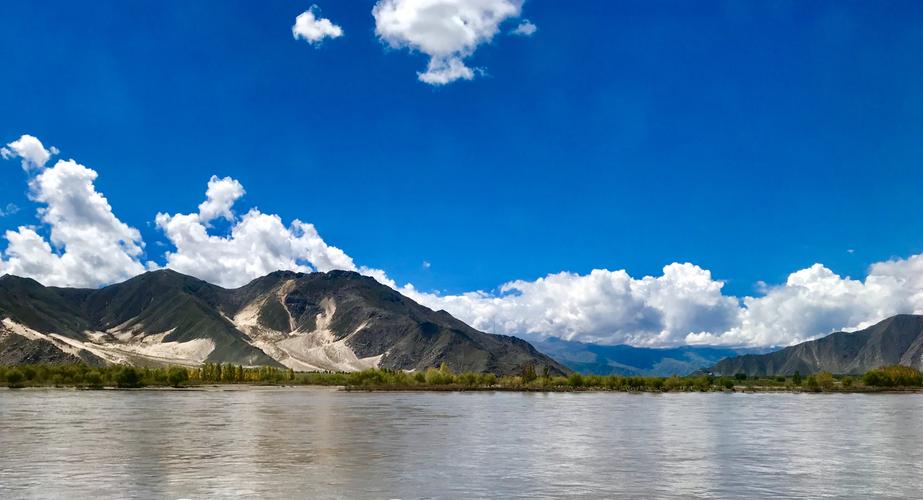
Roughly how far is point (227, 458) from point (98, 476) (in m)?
12.8

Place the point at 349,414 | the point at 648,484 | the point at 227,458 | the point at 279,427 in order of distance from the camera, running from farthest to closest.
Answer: the point at 349,414 < the point at 279,427 < the point at 227,458 < the point at 648,484

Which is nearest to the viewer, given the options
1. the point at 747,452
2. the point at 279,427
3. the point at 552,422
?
the point at 747,452

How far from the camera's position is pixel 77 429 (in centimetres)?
9406

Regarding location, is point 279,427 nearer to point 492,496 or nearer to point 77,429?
point 77,429

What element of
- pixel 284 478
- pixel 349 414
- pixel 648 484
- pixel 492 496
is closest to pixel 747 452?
pixel 648 484

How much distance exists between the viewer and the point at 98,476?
2098 inches

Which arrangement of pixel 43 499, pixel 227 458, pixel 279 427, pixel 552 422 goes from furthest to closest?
1. pixel 552 422
2. pixel 279 427
3. pixel 227 458
4. pixel 43 499

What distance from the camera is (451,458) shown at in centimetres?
6562

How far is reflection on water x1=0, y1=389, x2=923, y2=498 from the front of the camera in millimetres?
49281

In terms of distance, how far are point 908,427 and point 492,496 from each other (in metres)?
86.9

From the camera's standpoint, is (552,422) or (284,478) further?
(552,422)

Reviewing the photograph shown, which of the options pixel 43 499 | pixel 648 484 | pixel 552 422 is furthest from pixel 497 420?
pixel 43 499

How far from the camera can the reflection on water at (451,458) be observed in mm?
49281

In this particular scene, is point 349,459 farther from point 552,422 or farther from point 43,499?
point 552,422
